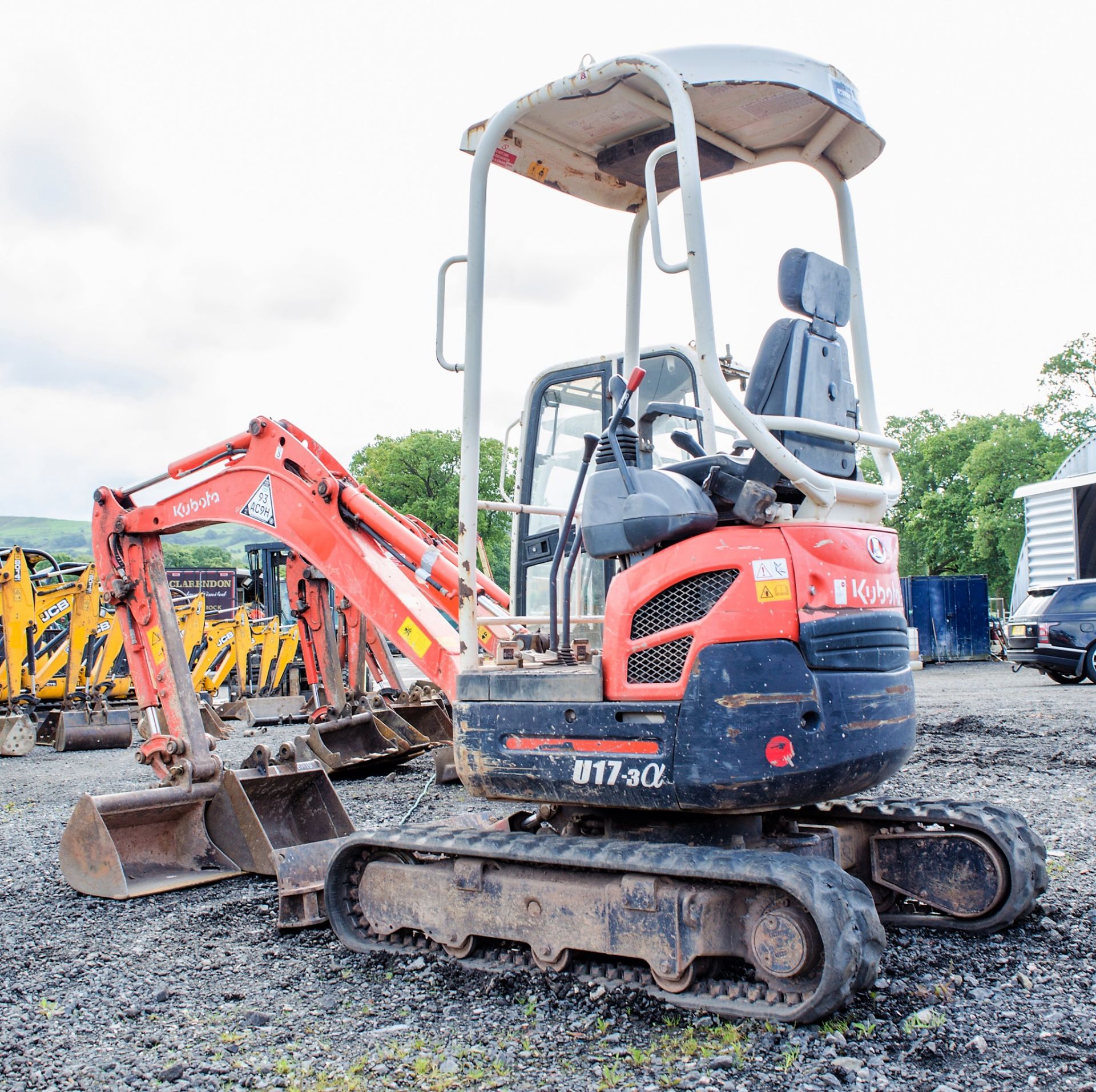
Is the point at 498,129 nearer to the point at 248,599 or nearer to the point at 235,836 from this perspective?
the point at 235,836

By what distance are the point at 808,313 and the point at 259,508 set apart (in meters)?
3.07

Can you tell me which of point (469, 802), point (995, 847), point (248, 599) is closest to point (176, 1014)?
point (995, 847)

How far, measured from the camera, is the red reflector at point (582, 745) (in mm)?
3373

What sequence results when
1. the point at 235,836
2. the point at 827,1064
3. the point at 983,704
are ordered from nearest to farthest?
the point at 827,1064, the point at 235,836, the point at 983,704

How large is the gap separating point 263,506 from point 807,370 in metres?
3.04

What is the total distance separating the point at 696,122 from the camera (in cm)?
418

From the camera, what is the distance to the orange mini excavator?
3230 millimetres

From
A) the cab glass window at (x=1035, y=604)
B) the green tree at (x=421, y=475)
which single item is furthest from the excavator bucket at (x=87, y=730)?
the green tree at (x=421, y=475)

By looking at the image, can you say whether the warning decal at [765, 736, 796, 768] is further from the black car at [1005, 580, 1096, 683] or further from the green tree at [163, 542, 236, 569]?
the green tree at [163, 542, 236, 569]

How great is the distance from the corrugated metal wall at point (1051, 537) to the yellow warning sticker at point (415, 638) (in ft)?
64.3

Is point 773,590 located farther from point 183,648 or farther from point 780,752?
point 183,648

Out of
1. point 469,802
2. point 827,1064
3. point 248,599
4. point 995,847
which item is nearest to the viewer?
point 827,1064

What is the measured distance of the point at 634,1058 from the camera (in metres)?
3.00

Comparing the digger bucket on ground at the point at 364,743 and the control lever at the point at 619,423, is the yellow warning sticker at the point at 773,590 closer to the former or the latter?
the control lever at the point at 619,423
